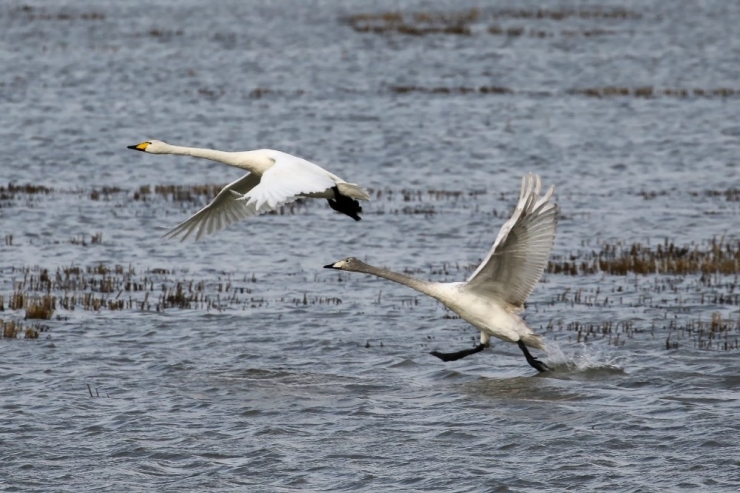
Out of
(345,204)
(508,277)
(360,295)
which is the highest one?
(345,204)

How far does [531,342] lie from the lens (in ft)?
37.8

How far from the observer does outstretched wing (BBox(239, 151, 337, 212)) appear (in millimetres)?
10297

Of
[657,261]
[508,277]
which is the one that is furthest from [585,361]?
[657,261]

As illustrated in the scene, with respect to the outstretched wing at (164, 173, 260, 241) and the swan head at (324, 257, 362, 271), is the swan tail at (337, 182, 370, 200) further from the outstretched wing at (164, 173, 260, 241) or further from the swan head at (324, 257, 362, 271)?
the outstretched wing at (164, 173, 260, 241)

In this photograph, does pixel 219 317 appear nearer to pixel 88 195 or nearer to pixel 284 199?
pixel 284 199

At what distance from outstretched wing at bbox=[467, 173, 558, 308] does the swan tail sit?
4.38ft

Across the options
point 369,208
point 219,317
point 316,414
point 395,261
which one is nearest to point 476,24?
point 369,208

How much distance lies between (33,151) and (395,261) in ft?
37.0

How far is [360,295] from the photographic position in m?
14.9

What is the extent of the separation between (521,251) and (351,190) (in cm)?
166

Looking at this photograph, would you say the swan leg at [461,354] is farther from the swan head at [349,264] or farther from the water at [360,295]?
the swan head at [349,264]

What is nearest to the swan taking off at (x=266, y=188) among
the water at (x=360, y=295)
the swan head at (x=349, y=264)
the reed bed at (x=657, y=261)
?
the swan head at (x=349, y=264)

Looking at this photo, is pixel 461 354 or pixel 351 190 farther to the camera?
pixel 461 354

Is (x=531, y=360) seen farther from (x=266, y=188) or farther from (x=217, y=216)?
(x=217, y=216)
